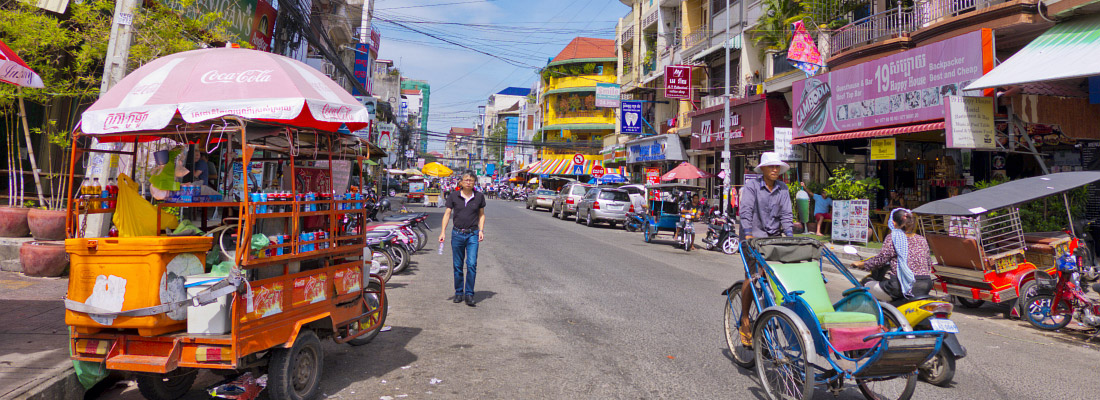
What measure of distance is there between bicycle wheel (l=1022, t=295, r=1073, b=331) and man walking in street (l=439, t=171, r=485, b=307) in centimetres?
690

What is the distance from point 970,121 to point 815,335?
12429 millimetres

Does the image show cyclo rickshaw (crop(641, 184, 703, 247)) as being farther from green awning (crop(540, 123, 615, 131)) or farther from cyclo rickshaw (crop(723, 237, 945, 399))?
green awning (crop(540, 123, 615, 131))

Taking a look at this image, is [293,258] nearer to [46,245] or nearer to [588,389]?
[588,389]

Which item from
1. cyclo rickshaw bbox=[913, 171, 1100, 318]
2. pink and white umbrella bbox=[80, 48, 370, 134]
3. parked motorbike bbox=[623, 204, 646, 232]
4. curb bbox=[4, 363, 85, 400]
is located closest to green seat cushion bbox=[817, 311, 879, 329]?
cyclo rickshaw bbox=[913, 171, 1100, 318]

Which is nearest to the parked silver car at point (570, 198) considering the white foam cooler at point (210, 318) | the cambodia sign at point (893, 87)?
the cambodia sign at point (893, 87)

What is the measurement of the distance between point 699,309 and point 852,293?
11.1ft

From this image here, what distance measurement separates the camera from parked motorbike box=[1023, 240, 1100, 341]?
24.3 feet

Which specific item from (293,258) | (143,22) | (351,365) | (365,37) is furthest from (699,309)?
(365,37)

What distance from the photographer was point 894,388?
5.19m

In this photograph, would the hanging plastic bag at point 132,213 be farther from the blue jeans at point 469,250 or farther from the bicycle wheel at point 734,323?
the bicycle wheel at point 734,323

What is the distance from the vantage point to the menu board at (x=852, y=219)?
52.3 ft

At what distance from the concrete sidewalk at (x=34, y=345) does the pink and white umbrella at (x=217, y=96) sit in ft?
5.89

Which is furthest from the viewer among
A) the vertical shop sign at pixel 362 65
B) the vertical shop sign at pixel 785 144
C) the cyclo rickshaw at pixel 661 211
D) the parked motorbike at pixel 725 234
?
the vertical shop sign at pixel 362 65

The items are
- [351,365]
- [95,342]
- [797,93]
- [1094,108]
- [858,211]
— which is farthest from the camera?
[797,93]
